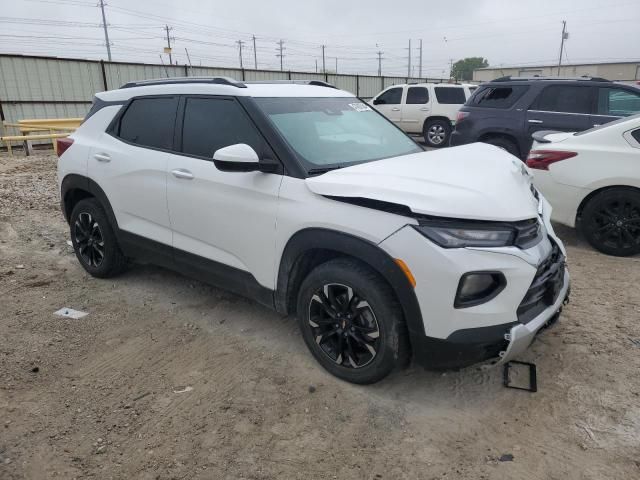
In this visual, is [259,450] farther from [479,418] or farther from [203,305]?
[203,305]

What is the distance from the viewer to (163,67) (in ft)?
55.0

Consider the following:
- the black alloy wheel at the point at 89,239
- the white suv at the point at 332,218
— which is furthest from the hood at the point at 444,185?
the black alloy wheel at the point at 89,239

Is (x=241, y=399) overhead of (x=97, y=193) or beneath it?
beneath

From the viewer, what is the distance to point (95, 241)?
4684 millimetres

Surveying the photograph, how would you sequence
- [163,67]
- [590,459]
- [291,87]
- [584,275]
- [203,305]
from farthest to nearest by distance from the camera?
[163,67]
[584,275]
[203,305]
[291,87]
[590,459]

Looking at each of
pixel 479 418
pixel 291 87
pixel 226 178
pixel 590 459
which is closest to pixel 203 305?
pixel 226 178

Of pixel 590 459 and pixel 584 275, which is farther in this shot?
pixel 584 275

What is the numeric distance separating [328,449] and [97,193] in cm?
312

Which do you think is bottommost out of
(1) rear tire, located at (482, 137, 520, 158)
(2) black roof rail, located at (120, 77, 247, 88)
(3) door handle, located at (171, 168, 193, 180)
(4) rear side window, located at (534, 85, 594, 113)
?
(1) rear tire, located at (482, 137, 520, 158)

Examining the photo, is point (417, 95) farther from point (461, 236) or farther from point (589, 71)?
point (589, 71)

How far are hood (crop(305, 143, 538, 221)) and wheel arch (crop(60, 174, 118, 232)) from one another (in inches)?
90.3

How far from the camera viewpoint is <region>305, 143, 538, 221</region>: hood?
2541 mm

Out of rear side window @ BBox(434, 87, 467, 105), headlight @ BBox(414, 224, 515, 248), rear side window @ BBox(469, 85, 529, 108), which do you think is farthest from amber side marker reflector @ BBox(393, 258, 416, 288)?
rear side window @ BBox(434, 87, 467, 105)

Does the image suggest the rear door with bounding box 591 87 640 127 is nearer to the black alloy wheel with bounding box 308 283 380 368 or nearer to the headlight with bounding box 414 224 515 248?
the headlight with bounding box 414 224 515 248
